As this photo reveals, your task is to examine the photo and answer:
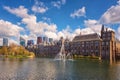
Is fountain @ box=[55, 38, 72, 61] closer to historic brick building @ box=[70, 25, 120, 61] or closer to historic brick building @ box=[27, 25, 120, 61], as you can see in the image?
historic brick building @ box=[27, 25, 120, 61]

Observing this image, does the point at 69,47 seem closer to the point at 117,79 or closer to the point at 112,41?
Answer: the point at 112,41

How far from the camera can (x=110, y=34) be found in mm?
135125

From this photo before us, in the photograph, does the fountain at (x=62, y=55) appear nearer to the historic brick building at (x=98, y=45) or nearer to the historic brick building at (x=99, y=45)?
the historic brick building at (x=98, y=45)

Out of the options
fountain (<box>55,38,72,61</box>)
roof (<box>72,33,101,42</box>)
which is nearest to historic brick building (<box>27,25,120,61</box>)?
roof (<box>72,33,101,42</box>)

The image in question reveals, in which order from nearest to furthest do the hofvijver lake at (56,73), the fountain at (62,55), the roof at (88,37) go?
the hofvijver lake at (56,73) → the fountain at (62,55) → the roof at (88,37)

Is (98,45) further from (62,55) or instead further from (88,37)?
(62,55)

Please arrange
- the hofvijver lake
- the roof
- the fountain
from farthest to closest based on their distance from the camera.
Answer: the roof → the fountain → the hofvijver lake

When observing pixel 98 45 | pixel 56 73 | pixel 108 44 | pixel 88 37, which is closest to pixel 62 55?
pixel 88 37

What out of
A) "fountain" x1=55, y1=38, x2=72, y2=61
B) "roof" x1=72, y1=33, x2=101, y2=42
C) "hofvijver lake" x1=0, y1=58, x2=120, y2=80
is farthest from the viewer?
"roof" x1=72, y1=33, x2=101, y2=42

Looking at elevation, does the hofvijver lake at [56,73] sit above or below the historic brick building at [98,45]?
below

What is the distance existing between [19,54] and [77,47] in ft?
158

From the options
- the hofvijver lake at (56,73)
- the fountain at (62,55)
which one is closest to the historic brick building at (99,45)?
the fountain at (62,55)

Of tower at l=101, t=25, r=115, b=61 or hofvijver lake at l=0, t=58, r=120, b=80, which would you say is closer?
hofvijver lake at l=0, t=58, r=120, b=80

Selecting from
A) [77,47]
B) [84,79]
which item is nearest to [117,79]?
[84,79]
